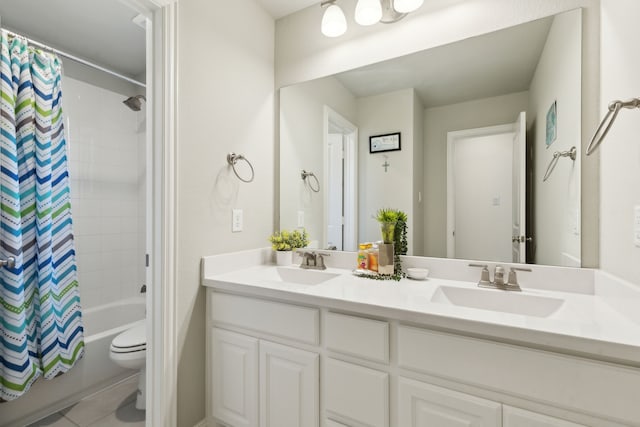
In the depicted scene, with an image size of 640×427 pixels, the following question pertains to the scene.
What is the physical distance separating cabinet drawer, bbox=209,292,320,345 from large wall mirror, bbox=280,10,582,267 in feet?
2.15

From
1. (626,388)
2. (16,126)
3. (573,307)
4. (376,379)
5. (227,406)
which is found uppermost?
(16,126)

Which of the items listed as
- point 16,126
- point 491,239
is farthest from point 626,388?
point 16,126

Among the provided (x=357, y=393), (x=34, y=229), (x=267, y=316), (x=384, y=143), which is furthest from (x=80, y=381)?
(x=384, y=143)

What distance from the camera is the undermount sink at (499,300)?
1139 millimetres

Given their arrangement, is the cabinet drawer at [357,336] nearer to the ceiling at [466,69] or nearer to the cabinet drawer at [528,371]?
the cabinet drawer at [528,371]

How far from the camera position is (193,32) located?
4.81 feet

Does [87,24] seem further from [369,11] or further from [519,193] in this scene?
[519,193]

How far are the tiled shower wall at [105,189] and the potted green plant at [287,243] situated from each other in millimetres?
1662

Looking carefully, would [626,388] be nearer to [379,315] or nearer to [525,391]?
[525,391]

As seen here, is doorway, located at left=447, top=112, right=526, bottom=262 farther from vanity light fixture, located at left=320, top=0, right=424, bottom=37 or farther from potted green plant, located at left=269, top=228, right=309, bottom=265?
potted green plant, located at left=269, top=228, right=309, bottom=265

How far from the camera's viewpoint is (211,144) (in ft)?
5.10

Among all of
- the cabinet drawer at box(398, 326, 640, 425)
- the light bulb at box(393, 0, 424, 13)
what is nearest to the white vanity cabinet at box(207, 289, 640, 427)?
the cabinet drawer at box(398, 326, 640, 425)

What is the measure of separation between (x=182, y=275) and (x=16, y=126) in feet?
4.99

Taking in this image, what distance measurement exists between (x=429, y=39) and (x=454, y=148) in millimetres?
576
